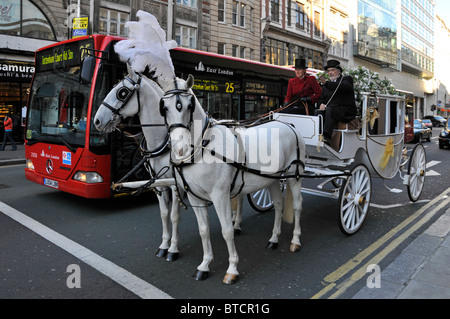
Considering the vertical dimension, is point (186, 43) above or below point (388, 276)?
above

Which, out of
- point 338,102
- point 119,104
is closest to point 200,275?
point 119,104

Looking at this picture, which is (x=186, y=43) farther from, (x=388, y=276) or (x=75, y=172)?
(x=388, y=276)

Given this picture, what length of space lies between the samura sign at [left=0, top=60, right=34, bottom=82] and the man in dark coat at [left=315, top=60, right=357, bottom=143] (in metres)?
18.8

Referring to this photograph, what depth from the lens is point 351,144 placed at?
6.17 meters

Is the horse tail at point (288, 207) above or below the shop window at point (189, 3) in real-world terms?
below

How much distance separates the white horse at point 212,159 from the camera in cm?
380

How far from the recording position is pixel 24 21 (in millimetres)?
19516

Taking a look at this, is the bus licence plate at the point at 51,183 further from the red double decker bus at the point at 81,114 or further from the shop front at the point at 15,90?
the shop front at the point at 15,90

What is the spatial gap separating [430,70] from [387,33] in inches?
1326

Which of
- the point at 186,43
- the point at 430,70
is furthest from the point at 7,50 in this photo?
the point at 430,70

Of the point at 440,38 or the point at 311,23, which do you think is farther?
the point at 440,38

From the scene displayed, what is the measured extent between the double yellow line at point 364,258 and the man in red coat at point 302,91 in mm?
2508

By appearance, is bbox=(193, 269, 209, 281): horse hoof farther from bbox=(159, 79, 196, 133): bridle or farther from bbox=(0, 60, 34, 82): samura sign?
bbox=(0, 60, 34, 82): samura sign

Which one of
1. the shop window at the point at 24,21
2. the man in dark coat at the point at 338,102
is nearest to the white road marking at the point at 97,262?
the man in dark coat at the point at 338,102
